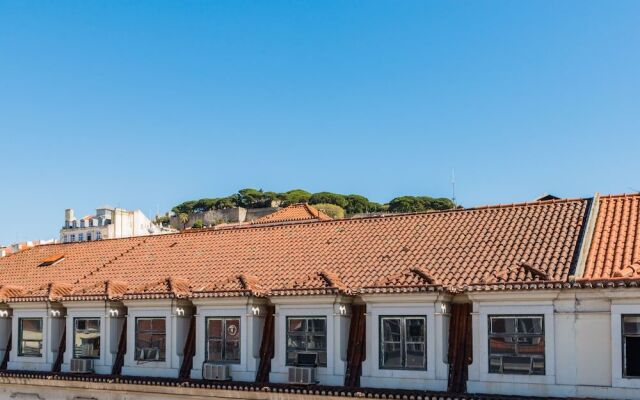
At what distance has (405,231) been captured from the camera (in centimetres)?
2644

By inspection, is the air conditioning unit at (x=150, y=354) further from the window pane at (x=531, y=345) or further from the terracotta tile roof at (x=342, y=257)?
the window pane at (x=531, y=345)

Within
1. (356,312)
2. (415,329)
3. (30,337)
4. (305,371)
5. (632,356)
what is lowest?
(305,371)

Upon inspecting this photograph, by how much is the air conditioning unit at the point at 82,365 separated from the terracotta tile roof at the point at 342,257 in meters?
2.24

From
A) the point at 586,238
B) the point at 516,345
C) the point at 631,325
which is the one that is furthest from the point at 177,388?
the point at 631,325

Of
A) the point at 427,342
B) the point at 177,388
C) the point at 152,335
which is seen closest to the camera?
the point at 427,342

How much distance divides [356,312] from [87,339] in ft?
34.2

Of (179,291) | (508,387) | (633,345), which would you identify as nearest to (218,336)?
(179,291)

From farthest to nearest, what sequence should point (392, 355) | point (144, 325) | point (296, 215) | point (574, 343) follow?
point (296, 215), point (144, 325), point (392, 355), point (574, 343)

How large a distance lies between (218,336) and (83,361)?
531 centimetres

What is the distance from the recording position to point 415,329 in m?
21.2

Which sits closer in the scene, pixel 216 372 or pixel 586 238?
pixel 586 238

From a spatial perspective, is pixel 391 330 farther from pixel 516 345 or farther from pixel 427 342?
pixel 516 345

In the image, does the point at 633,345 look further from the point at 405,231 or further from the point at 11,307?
the point at 11,307

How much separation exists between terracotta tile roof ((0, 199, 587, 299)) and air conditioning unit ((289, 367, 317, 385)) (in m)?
2.24
